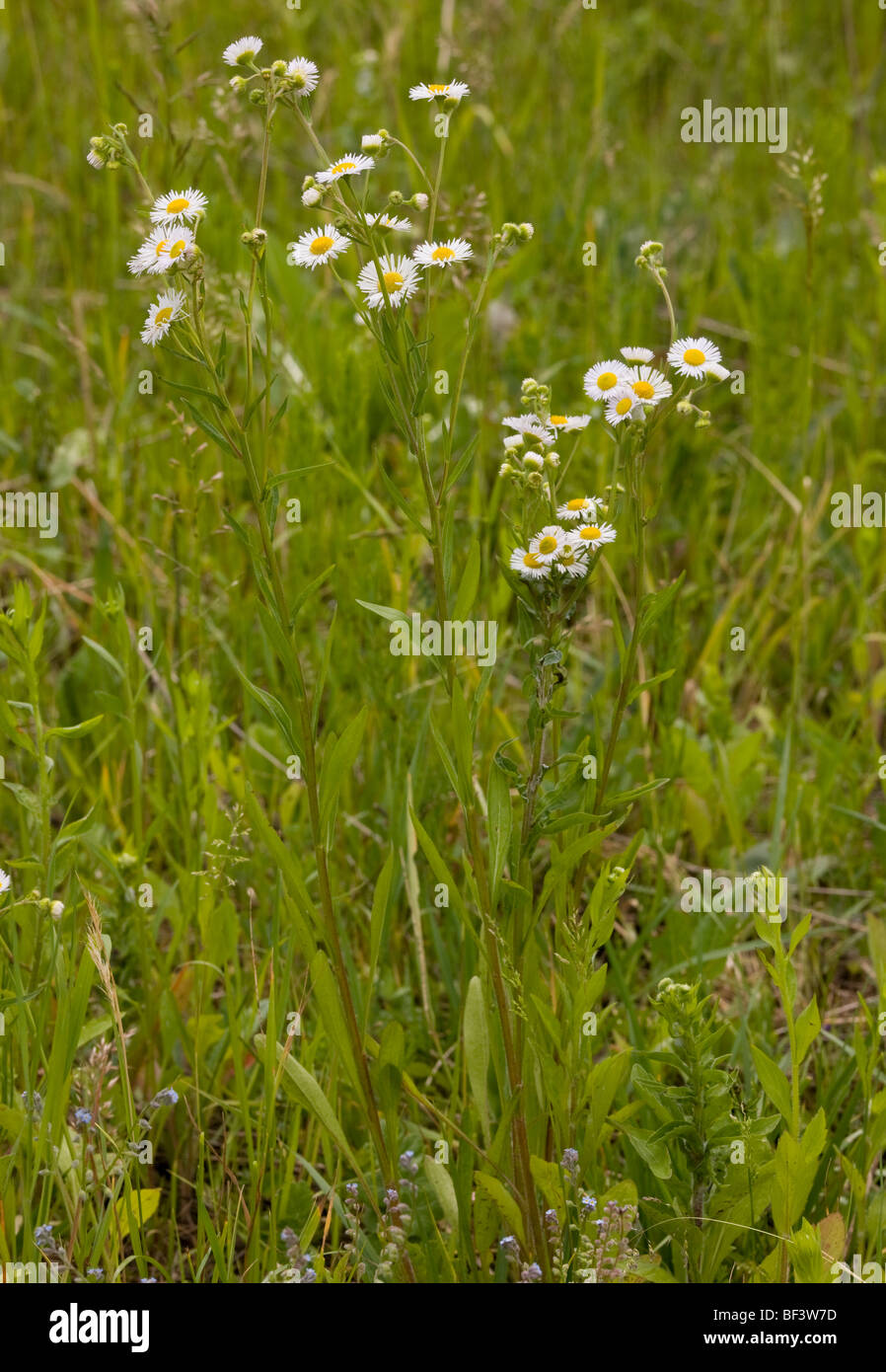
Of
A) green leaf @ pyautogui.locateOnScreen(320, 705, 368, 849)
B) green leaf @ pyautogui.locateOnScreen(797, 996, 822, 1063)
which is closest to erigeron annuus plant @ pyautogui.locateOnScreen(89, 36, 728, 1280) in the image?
green leaf @ pyautogui.locateOnScreen(320, 705, 368, 849)

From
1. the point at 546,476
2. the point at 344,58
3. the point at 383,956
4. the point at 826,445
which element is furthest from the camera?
the point at 344,58

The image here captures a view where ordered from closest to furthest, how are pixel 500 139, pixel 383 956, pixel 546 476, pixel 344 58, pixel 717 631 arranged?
pixel 546 476, pixel 383 956, pixel 717 631, pixel 500 139, pixel 344 58

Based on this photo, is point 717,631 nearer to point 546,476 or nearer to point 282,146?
point 546,476

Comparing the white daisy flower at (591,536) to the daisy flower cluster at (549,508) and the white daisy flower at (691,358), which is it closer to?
the daisy flower cluster at (549,508)

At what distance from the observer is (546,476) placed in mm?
1548

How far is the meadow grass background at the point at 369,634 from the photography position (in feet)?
5.65

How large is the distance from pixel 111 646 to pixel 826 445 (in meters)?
1.83

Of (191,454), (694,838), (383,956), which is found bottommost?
(383,956)

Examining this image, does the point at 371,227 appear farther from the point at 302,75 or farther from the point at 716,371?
the point at 716,371

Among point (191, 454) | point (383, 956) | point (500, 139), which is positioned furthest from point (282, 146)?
point (383, 956)

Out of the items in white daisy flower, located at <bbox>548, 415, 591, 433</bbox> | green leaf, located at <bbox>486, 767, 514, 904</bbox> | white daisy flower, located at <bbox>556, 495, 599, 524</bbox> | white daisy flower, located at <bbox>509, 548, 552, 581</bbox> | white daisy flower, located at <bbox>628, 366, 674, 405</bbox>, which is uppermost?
Result: white daisy flower, located at <bbox>628, 366, 674, 405</bbox>

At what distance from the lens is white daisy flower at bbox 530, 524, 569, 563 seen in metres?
1.41

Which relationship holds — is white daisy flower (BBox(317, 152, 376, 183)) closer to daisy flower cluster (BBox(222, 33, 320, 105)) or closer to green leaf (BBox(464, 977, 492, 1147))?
daisy flower cluster (BBox(222, 33, 320, 105))

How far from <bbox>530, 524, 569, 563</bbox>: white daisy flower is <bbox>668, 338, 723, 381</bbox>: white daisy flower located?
23 cm
